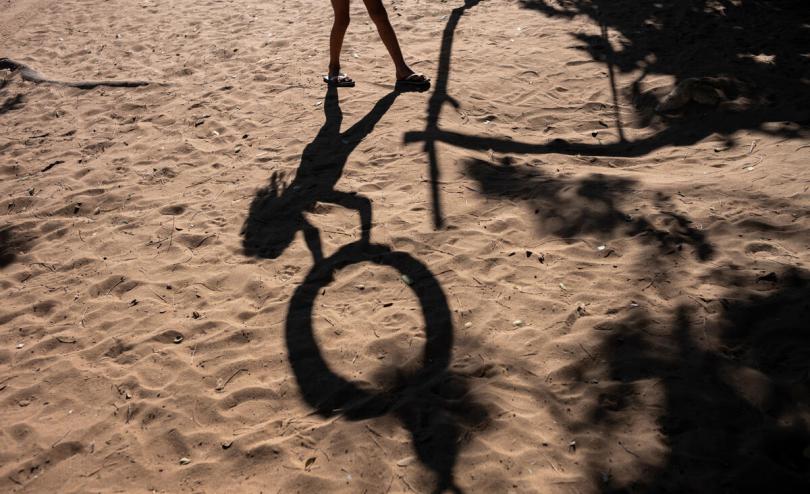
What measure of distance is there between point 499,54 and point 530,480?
510cm

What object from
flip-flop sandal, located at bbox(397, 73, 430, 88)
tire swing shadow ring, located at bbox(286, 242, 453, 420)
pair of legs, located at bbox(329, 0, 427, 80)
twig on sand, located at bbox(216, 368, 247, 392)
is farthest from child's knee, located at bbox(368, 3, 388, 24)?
twig on sand, located at bbox(216, 368, 247, 392)

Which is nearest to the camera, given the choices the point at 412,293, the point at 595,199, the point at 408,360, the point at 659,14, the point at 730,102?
the point at 408,360

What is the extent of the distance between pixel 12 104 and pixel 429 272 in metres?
5.93

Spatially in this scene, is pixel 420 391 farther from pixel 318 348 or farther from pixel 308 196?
pixel 308 196

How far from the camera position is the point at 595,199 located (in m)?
4.16

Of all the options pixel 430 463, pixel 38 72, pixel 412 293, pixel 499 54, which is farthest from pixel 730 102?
pixel 38 72

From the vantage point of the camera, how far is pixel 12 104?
6.82 meters

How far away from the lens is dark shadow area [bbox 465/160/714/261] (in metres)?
3.73

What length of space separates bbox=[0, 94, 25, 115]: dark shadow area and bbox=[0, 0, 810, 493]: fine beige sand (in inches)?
1.6

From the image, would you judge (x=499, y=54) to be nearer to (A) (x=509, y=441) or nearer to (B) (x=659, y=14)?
(B) (x=659, y=14)

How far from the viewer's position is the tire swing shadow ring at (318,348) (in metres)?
3.04

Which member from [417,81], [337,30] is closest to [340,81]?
[337,30]

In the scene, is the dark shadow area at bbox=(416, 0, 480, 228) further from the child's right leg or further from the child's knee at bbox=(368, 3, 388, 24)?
the child's right leg

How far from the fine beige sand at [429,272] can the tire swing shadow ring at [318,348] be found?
0.05 feet
